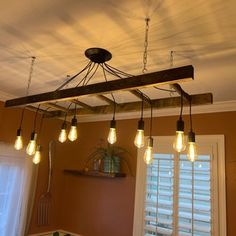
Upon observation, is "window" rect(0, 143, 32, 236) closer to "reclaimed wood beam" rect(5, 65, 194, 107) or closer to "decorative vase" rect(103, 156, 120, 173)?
"decorative vase" rect(103, 156, 120, 173)

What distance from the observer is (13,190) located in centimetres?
288

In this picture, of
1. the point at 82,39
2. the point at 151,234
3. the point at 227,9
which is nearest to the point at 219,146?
the point at 151,234

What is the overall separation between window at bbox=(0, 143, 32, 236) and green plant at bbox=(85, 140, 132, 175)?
902mm

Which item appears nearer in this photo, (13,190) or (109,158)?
(13,190)

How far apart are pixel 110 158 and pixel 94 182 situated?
1.57 ft

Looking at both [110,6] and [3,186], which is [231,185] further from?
[3,186]

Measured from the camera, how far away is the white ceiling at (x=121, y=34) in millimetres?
1209

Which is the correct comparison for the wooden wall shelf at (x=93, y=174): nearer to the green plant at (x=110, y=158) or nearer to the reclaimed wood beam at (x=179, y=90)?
the green plant at (x=110, y=158)

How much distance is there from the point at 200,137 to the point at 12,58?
6.64 ft

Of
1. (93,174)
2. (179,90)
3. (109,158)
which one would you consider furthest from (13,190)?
(179,90)

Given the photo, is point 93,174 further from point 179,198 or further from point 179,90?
point 179,90

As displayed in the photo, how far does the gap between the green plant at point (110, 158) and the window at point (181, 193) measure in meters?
0.29

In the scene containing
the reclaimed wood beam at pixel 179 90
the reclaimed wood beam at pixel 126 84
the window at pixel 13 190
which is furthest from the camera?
the window at pixel 13 190

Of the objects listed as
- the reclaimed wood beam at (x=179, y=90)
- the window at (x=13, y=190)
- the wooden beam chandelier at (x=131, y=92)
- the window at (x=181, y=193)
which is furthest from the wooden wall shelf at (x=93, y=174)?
the reclaimed wood beam at (x=179, y=90)
